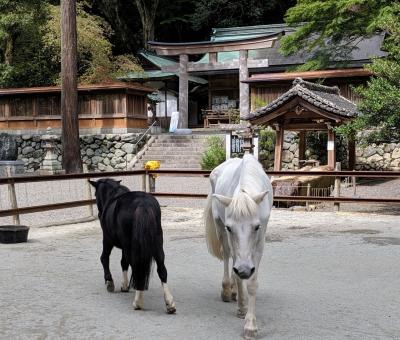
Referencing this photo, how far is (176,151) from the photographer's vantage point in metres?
24.5

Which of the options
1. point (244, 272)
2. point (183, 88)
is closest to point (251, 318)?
point (244, 272)

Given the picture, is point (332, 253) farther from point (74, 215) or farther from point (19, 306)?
point (74, 215)

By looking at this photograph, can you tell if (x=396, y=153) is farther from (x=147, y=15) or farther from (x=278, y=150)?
(x=147, y=15)

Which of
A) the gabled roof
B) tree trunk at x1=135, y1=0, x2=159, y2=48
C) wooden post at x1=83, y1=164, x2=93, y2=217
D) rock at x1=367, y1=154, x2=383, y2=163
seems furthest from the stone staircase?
tree trunk at x1=135, y1=0, x2=159, y2=48

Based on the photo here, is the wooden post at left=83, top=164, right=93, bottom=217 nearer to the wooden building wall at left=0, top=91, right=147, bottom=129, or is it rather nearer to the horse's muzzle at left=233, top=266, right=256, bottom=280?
the wooden building wall at left=0, top=91, right=147, bottom=129

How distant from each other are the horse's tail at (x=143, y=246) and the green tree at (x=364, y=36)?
25.5 feet

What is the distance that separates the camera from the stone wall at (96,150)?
24.8 metres

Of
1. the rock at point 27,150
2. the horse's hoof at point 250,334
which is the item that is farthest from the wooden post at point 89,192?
the horse's hoof at point 250,334

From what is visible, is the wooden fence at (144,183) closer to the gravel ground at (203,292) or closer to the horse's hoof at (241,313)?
the gravel ground at (203,292)

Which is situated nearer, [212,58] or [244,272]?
[244,272]

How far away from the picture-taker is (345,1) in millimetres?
17484

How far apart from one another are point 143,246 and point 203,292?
1.20 m

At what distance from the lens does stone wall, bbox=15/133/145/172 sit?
2477 cm

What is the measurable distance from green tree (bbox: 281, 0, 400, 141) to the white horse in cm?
707
